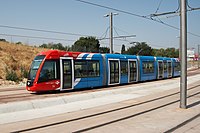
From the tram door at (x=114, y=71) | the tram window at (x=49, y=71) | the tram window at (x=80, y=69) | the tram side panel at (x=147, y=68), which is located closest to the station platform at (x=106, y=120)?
the tram window at (x=49, y=71)

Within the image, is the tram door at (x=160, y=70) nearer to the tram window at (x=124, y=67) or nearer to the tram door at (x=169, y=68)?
the tram door at (x=169, y=68)

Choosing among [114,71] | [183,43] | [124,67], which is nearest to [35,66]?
[114,71]

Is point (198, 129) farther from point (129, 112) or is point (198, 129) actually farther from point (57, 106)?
point (57, 106)

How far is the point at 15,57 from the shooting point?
50.8 metres

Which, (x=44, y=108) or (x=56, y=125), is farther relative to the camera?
(x=44, y=108)

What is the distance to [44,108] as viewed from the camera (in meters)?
13.1

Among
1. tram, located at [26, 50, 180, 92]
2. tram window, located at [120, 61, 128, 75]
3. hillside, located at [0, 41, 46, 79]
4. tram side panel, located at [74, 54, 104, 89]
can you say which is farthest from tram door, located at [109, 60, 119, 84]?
hillside, located at [0, 41, 46, 79]

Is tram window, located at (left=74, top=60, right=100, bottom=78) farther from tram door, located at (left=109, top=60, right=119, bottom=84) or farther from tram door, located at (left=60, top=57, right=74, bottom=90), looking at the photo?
tram door, located at (left=109, top=60, right=119, bottom=84)

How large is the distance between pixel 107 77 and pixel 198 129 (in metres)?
16.3

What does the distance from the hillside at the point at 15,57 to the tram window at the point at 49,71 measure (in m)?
21.7

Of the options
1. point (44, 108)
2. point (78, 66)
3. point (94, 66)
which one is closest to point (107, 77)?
point (94, 66)

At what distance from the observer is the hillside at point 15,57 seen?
43.9 m

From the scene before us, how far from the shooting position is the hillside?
144 ft

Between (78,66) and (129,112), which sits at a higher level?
(78,66)
